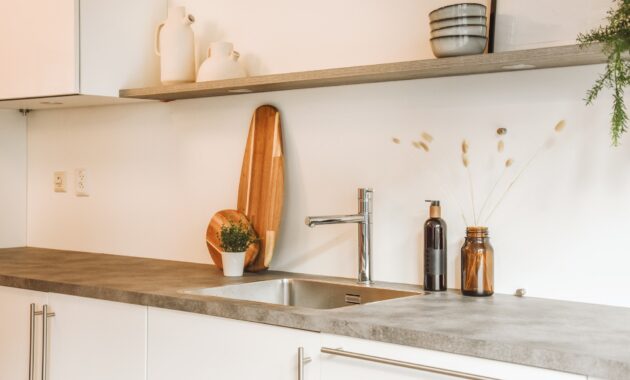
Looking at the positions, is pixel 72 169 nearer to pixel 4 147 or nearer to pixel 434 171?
pixel 4 147

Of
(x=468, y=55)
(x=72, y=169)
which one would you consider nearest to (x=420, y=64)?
(x=468, y=55)

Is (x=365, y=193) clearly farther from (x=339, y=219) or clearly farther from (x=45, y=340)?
(x=45, y=340)

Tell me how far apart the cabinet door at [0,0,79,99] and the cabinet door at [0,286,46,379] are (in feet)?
2.32

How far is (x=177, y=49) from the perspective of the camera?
2.65 metres

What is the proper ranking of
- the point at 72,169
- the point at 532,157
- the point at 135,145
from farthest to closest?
the point at 72,169 < the point at 135,145 < the point at 532,157

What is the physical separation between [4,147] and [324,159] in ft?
5.43

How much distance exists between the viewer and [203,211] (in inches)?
110

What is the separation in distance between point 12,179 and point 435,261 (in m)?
2.11

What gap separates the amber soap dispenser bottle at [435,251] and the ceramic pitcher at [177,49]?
3.38ft

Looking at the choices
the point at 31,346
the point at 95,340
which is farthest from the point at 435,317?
the point at 31,346

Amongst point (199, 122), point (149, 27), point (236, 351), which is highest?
point (149, 27)

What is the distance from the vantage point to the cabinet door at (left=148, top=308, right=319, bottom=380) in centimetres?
178

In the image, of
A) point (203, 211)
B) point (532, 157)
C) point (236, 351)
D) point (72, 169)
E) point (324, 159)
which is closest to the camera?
point (236, 351)

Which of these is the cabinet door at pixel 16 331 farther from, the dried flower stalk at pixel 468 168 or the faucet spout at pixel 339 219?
the dried flower stalk at pixel 468 168
